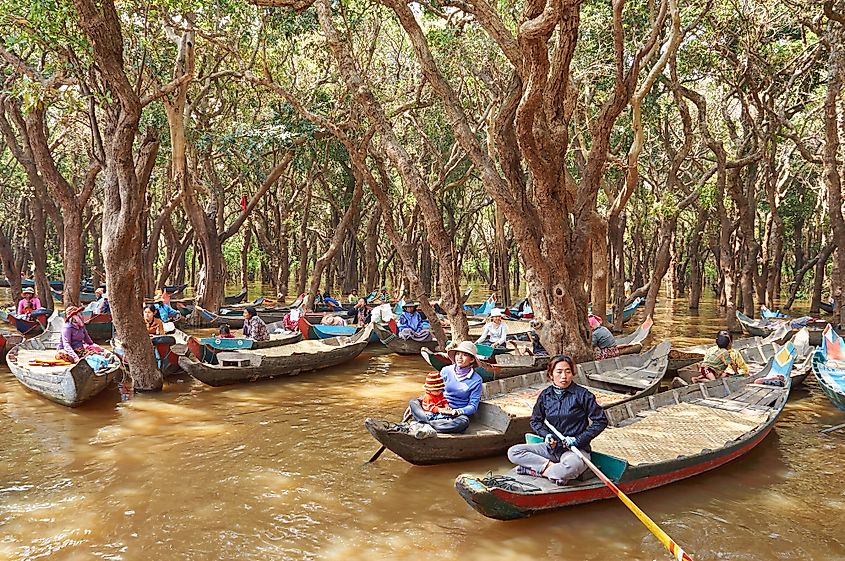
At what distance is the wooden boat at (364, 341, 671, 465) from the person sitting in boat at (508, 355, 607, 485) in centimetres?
134

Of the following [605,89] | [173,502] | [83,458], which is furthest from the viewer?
[605,89]

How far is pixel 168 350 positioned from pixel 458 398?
6.26m

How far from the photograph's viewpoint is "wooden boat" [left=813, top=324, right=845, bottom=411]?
871 cm

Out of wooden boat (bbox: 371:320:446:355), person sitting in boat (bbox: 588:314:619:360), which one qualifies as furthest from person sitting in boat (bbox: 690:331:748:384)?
wooden boat (bbox: 371:320:446:355)

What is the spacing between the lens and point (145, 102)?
10.0 meters

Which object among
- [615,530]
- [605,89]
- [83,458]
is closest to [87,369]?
[83,458]

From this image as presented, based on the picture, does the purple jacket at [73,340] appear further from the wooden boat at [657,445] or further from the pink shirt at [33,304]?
the wooden boat at [657,445]

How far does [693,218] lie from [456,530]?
89.2 ft

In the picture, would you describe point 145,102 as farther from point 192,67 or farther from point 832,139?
point 832,139

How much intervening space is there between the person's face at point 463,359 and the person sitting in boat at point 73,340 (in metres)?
6.55

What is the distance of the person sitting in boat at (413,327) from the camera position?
15.2m

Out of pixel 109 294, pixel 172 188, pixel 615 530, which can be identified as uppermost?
pixel 172 188

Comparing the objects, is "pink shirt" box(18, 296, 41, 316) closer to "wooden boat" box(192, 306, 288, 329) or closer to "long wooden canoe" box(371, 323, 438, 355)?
"wooden boat" box(192, 306, 288, 329)

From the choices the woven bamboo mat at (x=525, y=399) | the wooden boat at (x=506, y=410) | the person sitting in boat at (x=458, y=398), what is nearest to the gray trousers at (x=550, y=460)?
the wooden boat at (x=506, y=410)
